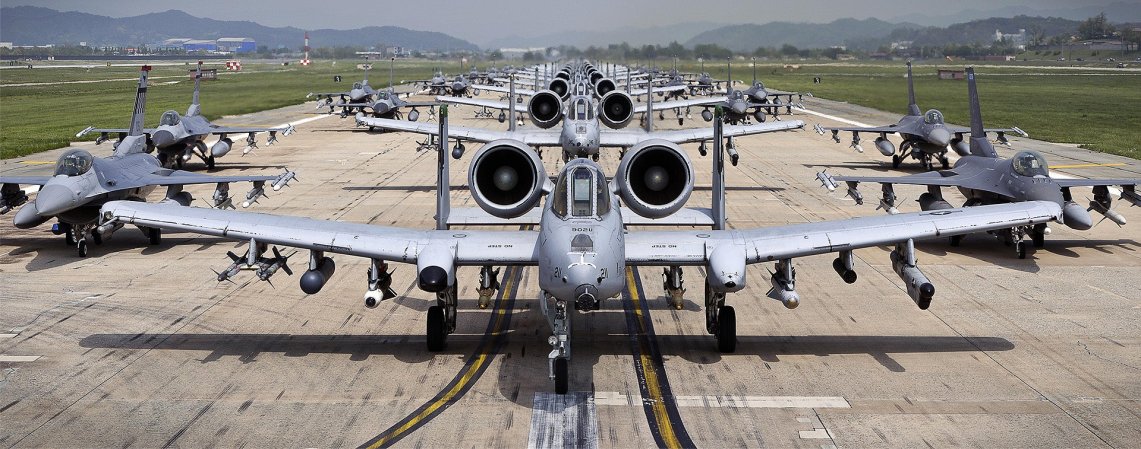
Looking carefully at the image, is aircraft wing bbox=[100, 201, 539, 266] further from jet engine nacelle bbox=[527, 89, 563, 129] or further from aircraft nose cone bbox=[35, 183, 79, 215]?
jet engine nacelle bbox=[527, 89, 563, 129]

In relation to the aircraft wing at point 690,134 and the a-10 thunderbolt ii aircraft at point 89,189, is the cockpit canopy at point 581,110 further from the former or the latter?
the a-10 thunderbolt ii aircraft at point 89,189

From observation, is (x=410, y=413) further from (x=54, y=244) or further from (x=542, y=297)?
(x=54, y=244)

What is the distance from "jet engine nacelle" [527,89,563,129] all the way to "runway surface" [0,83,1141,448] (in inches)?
808

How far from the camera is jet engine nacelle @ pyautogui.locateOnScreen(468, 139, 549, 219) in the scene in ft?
55.1

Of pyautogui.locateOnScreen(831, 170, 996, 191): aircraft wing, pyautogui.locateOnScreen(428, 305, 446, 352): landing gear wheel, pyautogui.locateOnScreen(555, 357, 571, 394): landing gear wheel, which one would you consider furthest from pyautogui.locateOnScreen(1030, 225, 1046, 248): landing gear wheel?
pyautogui.locateOnScreen(428, 305, 446, 352): landing gear wheel

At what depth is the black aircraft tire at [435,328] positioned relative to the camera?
1536 centimetres

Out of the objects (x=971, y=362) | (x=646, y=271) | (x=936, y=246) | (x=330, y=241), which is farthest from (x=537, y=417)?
(x=936, y=246)

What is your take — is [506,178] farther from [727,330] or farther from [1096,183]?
[1096,183]

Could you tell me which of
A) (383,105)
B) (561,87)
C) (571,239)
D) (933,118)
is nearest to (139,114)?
(571,239)

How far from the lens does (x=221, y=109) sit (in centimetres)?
6550

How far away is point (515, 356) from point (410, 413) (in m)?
2.76

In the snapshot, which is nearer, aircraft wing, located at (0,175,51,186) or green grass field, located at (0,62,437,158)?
aircraft wing, located at (0,175,51,186)

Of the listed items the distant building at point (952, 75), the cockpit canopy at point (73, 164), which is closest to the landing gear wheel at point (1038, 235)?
the cockpit canopy at point (73, 164)

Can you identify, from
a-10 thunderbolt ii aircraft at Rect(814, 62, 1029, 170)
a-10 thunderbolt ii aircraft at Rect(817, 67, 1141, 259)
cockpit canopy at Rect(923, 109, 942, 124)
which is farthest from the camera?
cockpit canopy at Rect(923, 109, 942, 124)
